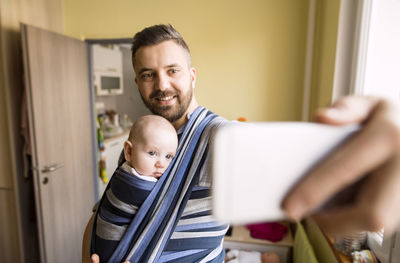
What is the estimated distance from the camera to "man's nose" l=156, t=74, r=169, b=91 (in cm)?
81


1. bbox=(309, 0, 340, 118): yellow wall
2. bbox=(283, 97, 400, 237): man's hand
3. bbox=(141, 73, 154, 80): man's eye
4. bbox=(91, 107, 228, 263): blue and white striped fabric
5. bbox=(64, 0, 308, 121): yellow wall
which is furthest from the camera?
bbox=(64, 0, 308, 121): yellow wall

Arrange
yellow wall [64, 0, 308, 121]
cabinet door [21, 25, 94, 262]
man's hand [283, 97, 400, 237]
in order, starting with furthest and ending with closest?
yellow wall [64, 0, 308, 121], cabinet door [21, 25, 94, 262], man's hand [283, 97, 400, 237]

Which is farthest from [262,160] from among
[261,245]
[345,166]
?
[261,245]

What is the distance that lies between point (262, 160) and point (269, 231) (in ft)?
6.19

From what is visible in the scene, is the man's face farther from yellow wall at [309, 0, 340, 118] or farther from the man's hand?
yellow wall at [309, 0, 340, 118]

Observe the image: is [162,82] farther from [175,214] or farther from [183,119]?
[175,214]

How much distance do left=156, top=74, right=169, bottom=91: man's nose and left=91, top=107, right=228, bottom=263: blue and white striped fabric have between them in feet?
0.43

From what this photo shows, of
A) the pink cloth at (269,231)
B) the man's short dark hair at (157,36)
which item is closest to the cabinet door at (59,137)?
the man's short dark hair at (157,36)

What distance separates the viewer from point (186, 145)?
2.48 ft

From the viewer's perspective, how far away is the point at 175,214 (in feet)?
2.34

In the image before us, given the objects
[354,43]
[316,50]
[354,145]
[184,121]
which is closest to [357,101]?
[354,145]

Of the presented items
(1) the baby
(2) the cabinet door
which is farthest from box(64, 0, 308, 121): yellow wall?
(1) the baby

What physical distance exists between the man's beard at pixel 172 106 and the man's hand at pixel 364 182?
2.06ft

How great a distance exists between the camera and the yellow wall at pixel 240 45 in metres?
2.03
